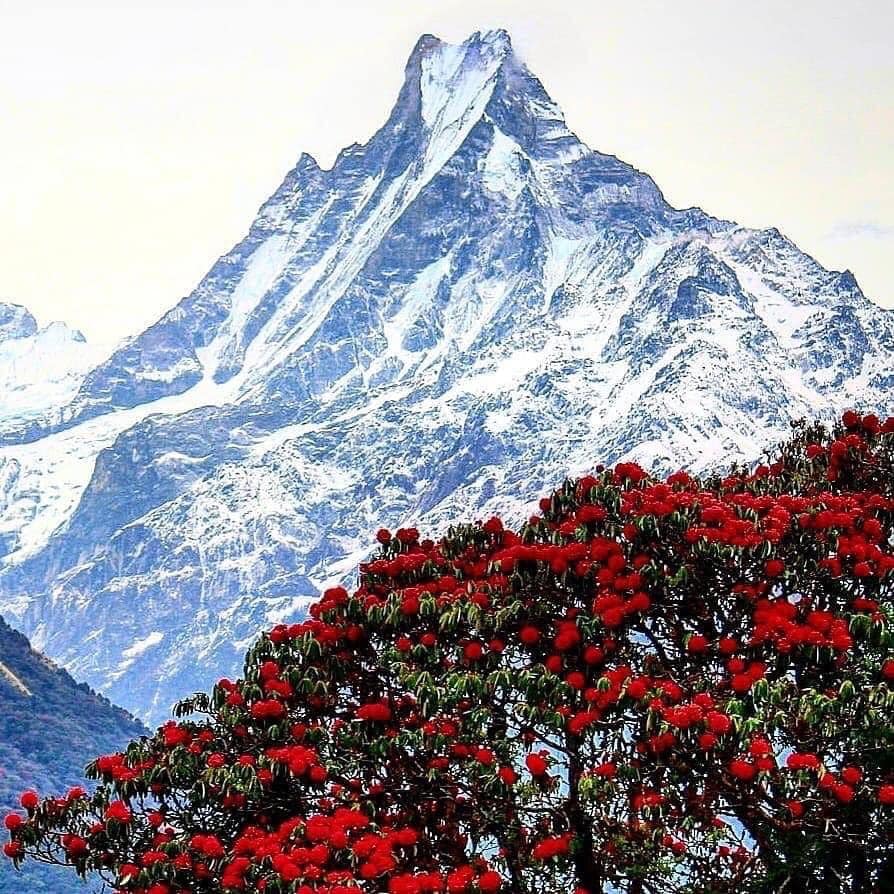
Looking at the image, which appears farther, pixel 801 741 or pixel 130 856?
pixel 130 856

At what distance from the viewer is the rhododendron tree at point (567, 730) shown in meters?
12.4

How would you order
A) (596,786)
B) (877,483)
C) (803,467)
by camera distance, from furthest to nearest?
(803,467)
(877,483)
(596,786)

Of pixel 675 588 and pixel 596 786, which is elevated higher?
pixel 675 588

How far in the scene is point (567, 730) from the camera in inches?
518

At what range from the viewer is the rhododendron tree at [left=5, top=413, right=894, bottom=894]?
12.4m

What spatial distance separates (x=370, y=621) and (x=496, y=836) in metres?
2.37

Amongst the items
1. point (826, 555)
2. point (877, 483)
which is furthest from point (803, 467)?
point (826, 555)

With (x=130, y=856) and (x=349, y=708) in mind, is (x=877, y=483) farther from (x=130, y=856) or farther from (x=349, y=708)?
(x=130, y=856)

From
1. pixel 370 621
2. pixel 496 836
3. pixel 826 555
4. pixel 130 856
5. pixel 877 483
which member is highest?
pixel 877 483

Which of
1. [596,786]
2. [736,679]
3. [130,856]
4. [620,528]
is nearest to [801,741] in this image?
[736,679]

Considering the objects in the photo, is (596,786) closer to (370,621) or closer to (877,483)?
(370,621)

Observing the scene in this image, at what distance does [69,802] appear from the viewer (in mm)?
15055

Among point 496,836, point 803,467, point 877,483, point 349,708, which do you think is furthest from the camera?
point 803,467

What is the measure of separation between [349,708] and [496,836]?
2041 millimetres
